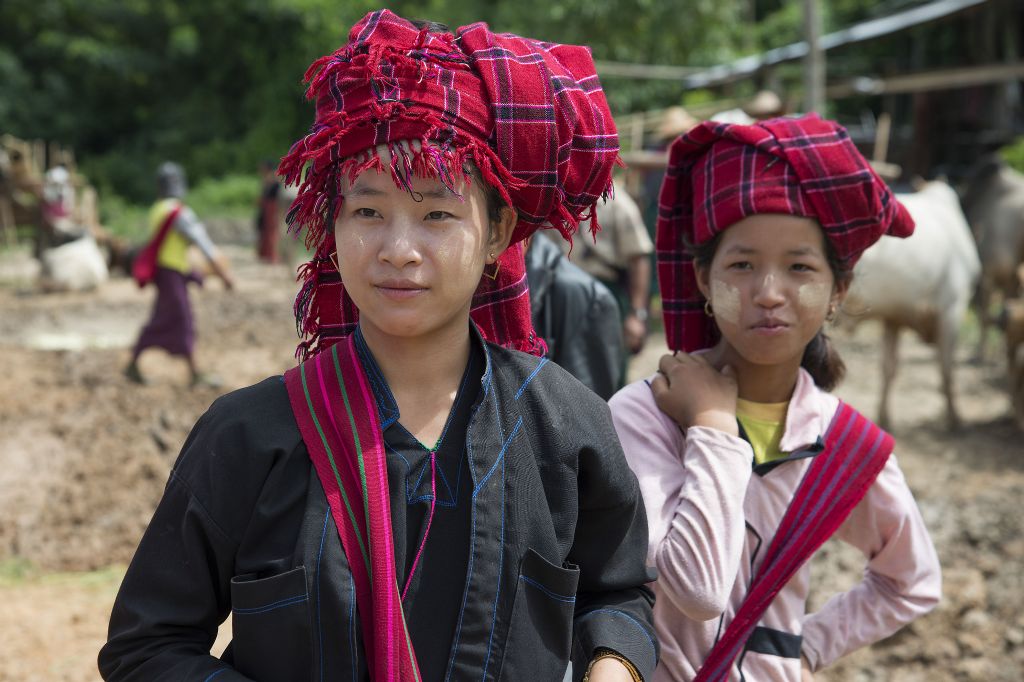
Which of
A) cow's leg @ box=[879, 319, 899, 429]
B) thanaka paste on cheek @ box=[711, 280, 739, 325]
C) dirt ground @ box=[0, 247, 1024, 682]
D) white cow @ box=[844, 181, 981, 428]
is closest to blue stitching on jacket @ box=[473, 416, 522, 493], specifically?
thanaka paste on cheek @ box=[711, 280, 739, 325]

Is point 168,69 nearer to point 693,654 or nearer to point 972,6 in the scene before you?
point 972,6

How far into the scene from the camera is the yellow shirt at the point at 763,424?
185 cm

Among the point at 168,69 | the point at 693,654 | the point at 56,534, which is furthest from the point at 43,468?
the point at 168,69

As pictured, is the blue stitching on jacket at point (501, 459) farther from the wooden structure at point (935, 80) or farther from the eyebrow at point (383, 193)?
the wooden structure at point (935, 80)

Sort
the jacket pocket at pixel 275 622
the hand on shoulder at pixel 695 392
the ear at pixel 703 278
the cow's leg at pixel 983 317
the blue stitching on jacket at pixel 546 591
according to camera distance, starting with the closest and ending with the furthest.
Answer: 1. the jacket pocket at pixel 275 622
2. the blue stitching on jacket at pixel 546 591
3. the hand on shoulder at pixel 695 392
4. the ear at pixel 703 278
5. the cow's leg at pixel 983 317

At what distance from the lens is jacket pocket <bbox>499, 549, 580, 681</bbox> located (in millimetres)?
1347

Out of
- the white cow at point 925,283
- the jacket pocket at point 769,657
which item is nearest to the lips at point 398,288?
the jacket pocket at point 769,657

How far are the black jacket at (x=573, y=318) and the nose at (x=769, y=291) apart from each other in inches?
37.7

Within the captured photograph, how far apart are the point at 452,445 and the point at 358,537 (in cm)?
19

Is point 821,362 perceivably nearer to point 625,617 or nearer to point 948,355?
point 625,617

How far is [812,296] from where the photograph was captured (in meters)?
1.83

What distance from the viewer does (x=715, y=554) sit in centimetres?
163

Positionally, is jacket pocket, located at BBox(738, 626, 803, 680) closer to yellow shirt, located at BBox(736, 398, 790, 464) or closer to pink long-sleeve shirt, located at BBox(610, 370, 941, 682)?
pink long-sleeve shirt, located at BBox(610, 370, 941, 682)

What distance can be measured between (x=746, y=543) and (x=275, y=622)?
895 mm
